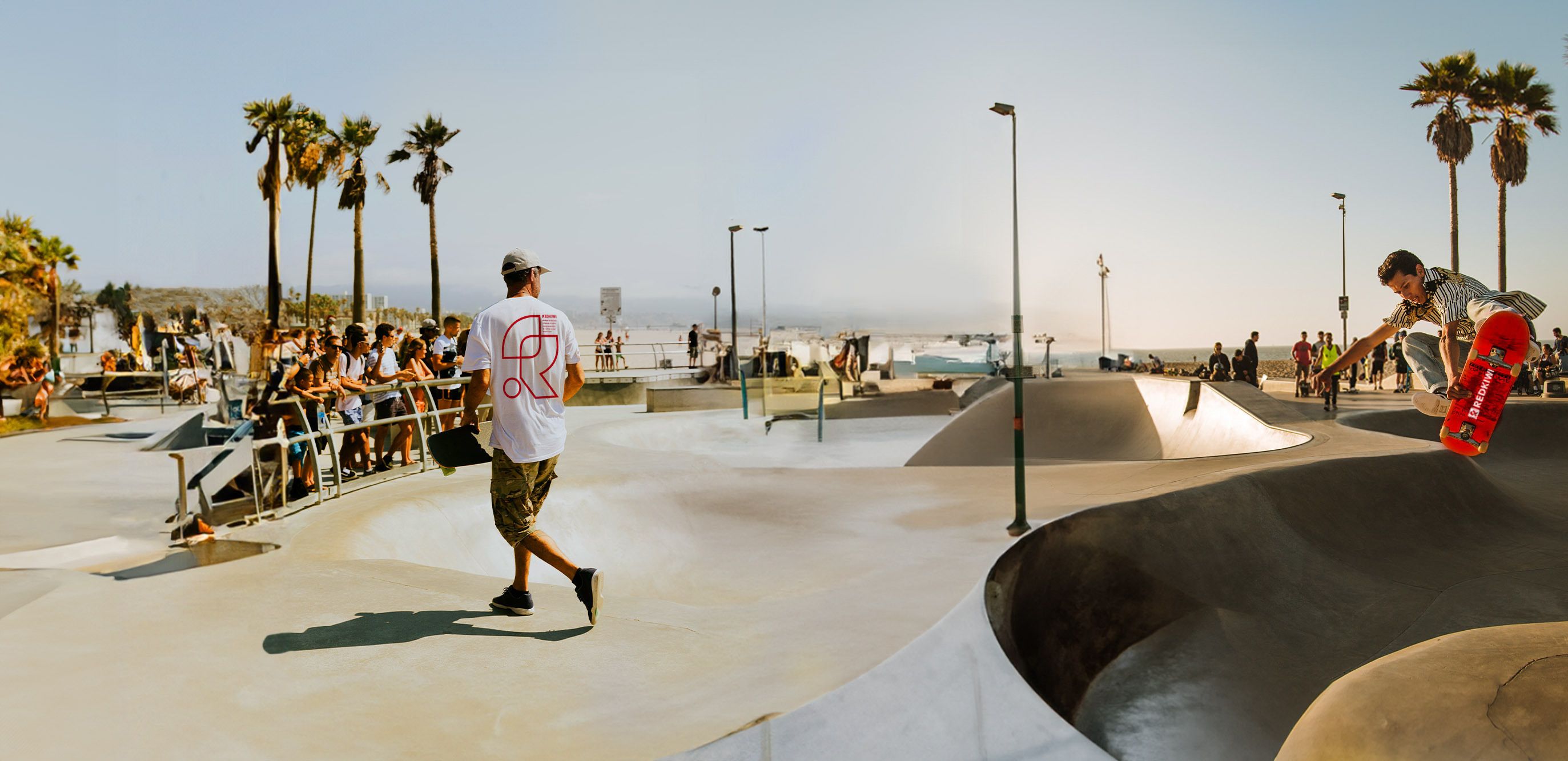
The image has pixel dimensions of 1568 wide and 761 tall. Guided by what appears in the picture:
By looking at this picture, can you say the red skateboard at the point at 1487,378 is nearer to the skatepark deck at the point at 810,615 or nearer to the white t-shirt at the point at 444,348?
the skatepark deck at the point at 810,615

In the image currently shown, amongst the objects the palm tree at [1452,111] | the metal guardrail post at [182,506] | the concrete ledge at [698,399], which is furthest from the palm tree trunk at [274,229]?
the palm tree at [1452,111]

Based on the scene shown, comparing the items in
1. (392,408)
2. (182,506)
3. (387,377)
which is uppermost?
(387,377)

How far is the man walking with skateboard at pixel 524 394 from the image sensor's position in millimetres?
4086

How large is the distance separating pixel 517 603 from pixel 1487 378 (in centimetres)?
505

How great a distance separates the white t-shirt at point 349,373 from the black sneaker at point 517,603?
15.9 ft

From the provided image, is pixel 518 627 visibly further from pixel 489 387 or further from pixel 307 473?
pixel 307 473

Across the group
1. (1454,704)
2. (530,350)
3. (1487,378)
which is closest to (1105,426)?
(1487,378)

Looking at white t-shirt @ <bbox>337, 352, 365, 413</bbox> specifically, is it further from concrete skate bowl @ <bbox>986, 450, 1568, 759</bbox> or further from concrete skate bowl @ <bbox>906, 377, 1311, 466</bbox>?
concrete skate bowl @ <bbox>906, 377, 1311, 466</bbox>

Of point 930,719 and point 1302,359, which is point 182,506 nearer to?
point 930,719

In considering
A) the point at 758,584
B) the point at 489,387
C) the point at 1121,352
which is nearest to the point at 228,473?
the point at 489,387

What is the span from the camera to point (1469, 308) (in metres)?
4.28

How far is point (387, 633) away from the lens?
409 cm

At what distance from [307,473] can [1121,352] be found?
3831 centimetres

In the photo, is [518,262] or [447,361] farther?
[447,361]
